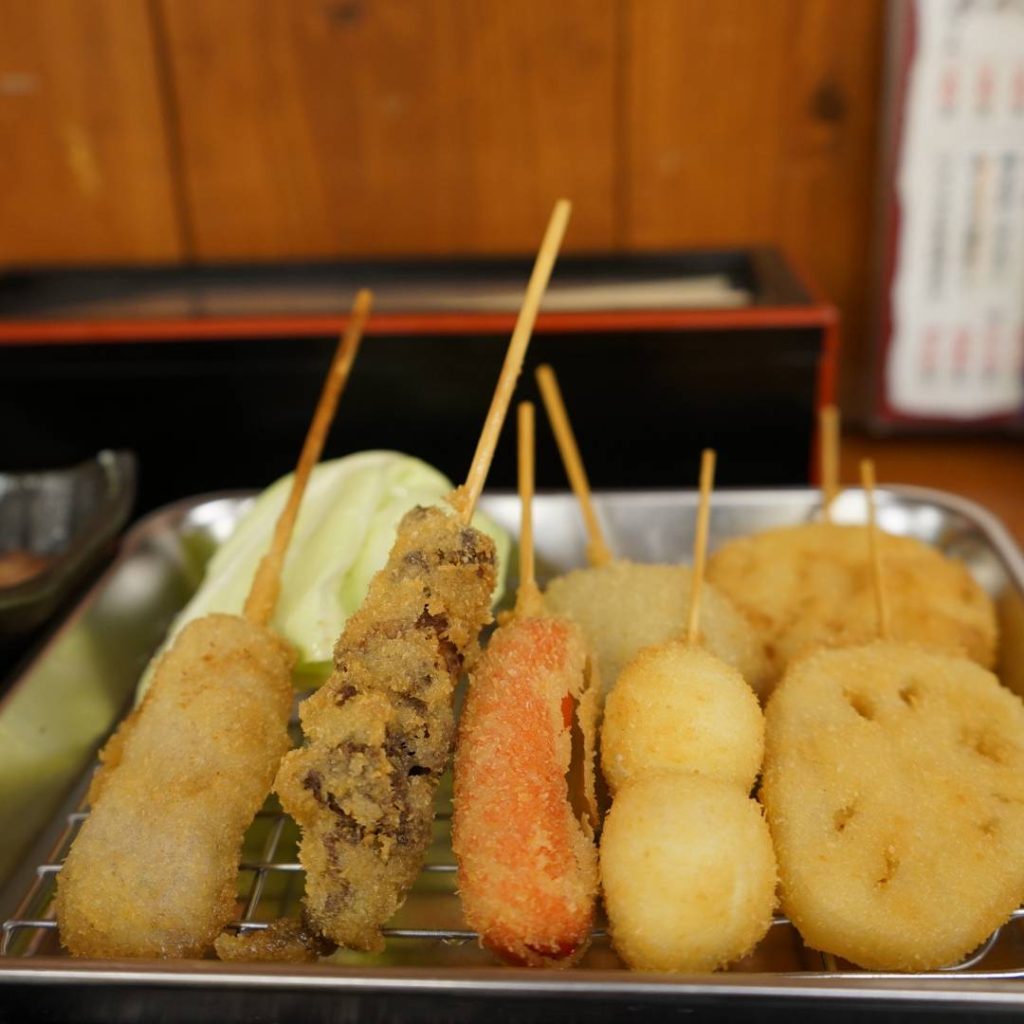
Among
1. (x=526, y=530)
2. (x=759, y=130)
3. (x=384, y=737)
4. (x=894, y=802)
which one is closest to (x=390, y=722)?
(x=384, y=737)

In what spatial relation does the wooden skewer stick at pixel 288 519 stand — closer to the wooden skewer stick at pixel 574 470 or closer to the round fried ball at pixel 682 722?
the wooden skewer stick at pixel 574 470

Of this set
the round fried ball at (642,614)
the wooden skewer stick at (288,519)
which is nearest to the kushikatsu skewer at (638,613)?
the round fried ball at (642,614)

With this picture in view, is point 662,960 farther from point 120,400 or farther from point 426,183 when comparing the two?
point 426,183

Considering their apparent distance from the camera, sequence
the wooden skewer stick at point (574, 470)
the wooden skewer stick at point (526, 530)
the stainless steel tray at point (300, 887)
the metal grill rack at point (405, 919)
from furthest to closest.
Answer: the wooden skewer stick at point (574, 470) → the wooden skewer stick at point (526, 530) → the metal grill rack at point (405, 919) → the stainless steel tray at point (300, 887)

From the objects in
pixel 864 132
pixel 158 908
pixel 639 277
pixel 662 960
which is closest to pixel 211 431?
pixel 639 277

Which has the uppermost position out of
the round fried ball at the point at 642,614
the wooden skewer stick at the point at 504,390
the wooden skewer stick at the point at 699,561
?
the wooden skewer stick at the point at 504,390

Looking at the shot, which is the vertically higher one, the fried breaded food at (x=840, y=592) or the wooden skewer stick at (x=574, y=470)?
the wooden skewer stick at (x=574, y=470)

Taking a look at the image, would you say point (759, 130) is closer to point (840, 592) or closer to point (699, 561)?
point (840, 592)
